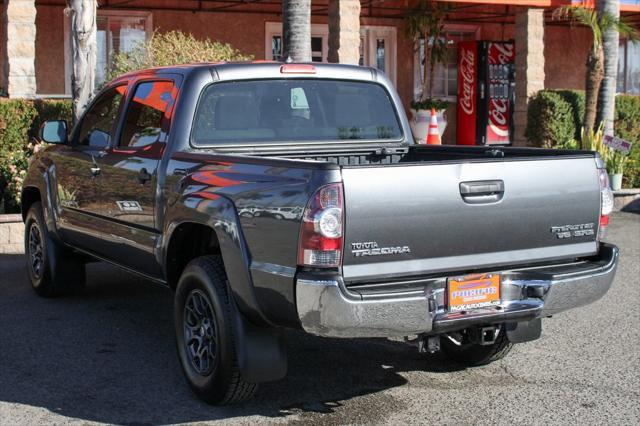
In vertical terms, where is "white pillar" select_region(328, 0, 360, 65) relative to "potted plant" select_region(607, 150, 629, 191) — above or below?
above

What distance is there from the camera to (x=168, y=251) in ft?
18.4

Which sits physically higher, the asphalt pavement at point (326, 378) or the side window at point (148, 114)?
the side window at point (148, 114)

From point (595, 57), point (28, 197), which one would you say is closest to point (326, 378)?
point (28, 197)

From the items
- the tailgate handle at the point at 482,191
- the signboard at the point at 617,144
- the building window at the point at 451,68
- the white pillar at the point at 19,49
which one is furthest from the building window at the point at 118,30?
the tailgate handle at the point at 482,191

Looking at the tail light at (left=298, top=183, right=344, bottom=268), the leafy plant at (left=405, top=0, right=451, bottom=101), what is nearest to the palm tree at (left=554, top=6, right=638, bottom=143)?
the leafy plant at (left=405, top=0, right=451, bottom=101)

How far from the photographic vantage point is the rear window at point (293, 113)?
5824 millimetres

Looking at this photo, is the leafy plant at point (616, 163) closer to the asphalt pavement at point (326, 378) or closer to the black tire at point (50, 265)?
the asphalt pavement at point (326, 378)

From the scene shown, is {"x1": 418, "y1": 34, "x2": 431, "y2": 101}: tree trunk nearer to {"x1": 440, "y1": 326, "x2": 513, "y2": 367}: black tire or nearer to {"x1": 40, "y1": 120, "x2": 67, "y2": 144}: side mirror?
{"x1": 40, "y1": 120, "x2": 67, "y2": 144}: side mirror

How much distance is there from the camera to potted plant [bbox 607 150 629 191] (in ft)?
46.5

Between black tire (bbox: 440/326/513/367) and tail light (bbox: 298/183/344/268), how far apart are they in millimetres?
1761

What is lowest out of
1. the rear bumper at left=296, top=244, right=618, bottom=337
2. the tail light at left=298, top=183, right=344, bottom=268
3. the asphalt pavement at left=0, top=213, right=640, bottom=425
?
the asphalt pavement at left=0, top=213, right=640, bottom=425

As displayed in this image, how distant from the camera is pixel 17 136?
11.8m

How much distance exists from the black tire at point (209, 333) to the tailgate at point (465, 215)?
2.69ft

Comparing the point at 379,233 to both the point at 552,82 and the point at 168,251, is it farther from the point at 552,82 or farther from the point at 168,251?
the point at 552,82
